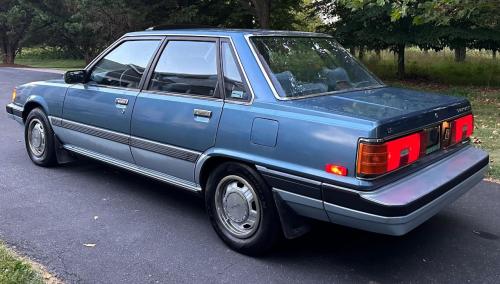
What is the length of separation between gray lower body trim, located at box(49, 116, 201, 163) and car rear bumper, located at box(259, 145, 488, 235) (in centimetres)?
87

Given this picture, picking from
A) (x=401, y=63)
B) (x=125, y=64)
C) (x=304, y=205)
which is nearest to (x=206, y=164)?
(x=304, y=205)

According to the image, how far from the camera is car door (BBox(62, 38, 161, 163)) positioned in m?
4.71

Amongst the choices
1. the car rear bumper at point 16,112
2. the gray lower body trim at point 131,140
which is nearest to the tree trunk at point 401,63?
the car rear bumper at point 16,112

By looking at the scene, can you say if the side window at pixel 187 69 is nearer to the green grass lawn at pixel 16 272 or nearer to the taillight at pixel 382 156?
the taillight at pixel 382 156

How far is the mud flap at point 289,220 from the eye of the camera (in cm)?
356

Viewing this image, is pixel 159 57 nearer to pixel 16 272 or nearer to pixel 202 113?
pixel 202 113

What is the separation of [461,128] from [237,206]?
191cm

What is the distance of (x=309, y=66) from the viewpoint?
421 cm

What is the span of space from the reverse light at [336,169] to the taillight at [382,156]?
0.09 meters

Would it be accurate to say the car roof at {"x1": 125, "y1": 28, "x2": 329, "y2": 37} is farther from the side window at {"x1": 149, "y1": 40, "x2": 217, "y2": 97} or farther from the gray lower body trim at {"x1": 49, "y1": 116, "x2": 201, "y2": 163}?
the gray lower body trim at {"x1": 49, "y1": 116, "x2": 201, "y2": 163}

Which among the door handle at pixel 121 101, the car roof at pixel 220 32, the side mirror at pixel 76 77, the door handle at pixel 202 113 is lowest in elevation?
the door handle at pixel 202 113

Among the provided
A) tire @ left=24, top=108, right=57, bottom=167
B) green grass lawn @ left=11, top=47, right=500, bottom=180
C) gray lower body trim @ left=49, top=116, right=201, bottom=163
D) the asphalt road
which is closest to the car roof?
gray lower body trim @ left=49, top=116, right=201, bottom=163

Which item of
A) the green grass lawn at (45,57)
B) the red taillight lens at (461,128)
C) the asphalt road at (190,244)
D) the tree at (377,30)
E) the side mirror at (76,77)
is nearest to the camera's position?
the asphalt road at (190,244)

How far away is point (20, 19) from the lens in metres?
31.3
